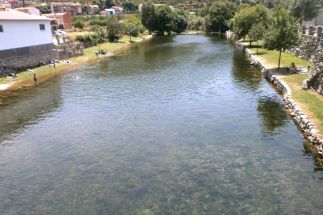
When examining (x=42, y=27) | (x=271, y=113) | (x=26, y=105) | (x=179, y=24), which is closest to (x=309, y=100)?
(x=271, y=113)

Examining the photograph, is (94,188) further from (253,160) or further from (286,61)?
(286,61)

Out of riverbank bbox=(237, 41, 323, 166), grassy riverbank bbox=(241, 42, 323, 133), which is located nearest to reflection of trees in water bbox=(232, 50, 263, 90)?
riverbank bbox=(237, 41, 323, 166)

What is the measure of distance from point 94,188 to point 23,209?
11.7ft

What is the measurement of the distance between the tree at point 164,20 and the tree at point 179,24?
12.3 ft

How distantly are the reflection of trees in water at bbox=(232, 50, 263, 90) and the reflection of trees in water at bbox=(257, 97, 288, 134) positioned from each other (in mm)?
5807

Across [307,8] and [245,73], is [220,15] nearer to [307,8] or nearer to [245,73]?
[307,8]

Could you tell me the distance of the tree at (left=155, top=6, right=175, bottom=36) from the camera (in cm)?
12825

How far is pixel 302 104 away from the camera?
26.1 metres

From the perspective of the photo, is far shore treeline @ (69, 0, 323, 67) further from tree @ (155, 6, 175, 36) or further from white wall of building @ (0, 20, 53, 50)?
white wall of building @ (0, 20, 53, 50)

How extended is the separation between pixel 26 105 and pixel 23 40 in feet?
73.2

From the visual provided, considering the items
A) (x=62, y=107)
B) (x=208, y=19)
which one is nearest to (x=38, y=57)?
(x=62, y=107)

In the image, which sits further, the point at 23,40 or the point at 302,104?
the point at 23,40

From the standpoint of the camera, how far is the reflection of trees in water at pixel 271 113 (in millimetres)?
24514

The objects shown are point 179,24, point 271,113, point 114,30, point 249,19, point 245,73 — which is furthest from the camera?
point 179,24
